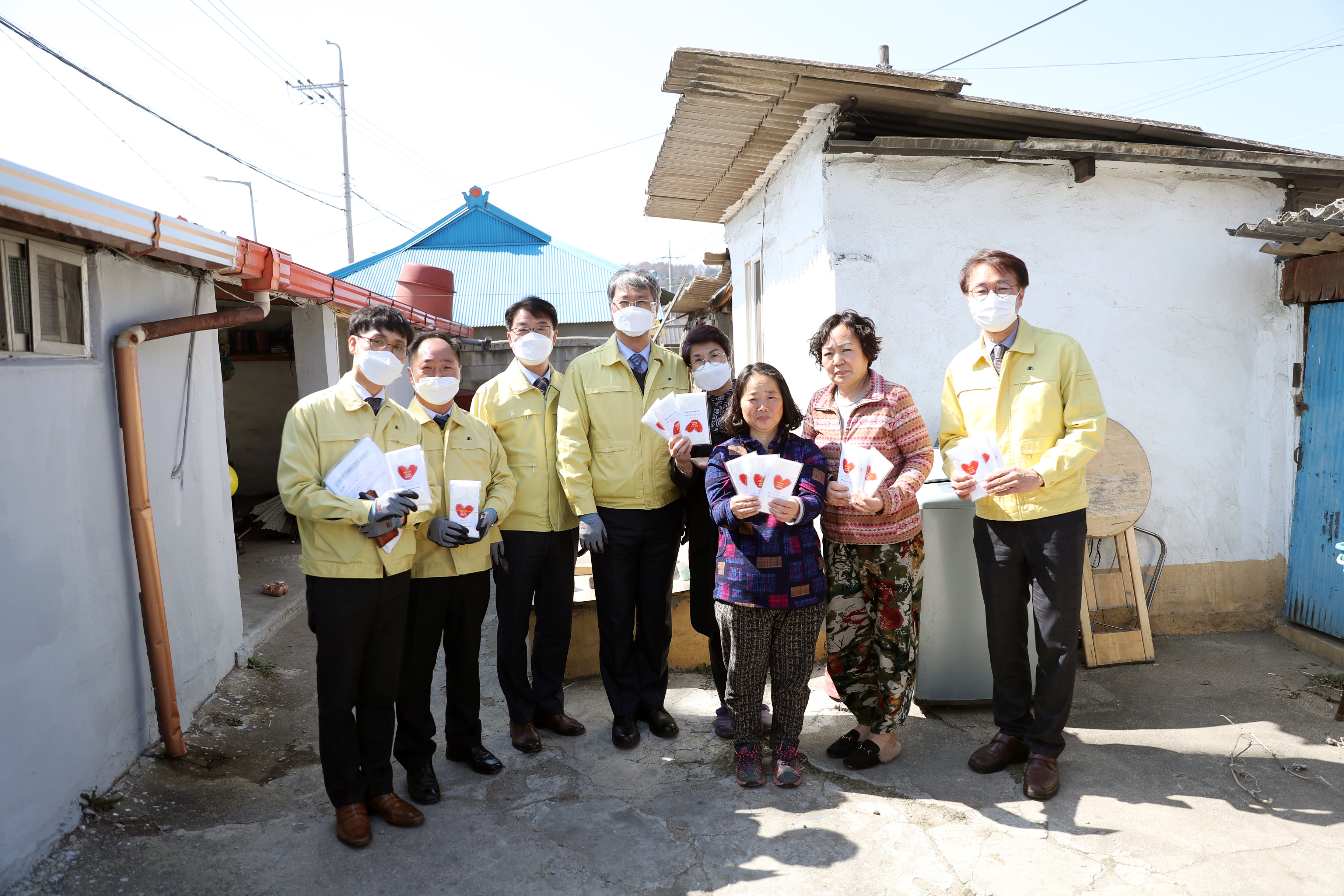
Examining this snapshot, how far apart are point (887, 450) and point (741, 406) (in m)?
0.68

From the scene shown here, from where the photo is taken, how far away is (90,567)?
349 cm

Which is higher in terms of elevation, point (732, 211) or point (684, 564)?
point (732, 211)

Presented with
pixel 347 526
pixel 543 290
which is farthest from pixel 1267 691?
pixel 543 290

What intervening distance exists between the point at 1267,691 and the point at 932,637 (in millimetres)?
1996

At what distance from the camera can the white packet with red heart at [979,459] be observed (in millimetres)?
3289

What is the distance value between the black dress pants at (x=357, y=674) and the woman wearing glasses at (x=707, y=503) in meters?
1.43

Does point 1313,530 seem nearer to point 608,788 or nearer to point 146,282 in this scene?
point 608,788

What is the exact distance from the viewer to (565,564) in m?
4.05

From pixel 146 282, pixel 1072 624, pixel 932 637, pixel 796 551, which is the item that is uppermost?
pixel 146 282

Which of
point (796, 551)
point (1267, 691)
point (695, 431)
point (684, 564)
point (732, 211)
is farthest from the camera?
point (732, 211)

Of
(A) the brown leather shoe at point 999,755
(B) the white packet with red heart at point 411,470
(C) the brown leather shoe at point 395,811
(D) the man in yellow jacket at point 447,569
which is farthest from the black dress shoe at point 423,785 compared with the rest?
(A) the brown leather shoe at point 999,755

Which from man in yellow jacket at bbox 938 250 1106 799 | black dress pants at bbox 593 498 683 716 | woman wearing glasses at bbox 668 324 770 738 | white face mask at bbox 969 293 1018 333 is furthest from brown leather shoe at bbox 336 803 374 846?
white face mask at bbox 969 293 1018 333

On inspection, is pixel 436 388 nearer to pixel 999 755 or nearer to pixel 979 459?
pixel 979 459

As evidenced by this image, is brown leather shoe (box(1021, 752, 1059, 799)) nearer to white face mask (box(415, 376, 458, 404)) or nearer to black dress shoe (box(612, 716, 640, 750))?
black dress shoe (box(612, 716, 640, 750))
